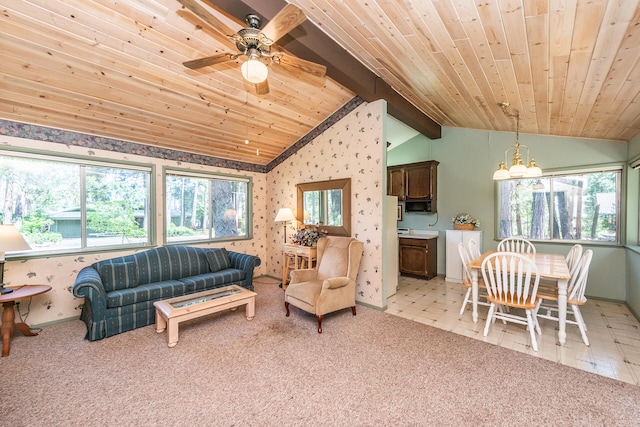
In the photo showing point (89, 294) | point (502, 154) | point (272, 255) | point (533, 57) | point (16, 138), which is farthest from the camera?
point (272, 255)

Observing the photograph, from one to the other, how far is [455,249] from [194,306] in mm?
4592

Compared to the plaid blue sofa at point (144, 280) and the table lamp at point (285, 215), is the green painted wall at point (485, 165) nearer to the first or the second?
the table lamp at point (285, 215)

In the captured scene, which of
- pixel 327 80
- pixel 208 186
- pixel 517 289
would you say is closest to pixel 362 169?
pixel 327 80

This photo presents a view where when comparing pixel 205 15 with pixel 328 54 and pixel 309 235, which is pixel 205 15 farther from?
pixel 309 235

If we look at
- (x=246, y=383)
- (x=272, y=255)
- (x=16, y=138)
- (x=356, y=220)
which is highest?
(x=16, y=138)

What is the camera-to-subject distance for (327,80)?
3.62 metres

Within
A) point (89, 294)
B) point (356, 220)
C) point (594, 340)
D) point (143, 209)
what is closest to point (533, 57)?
point (356, 220)

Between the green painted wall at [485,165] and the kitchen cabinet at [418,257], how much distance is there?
0.27 m

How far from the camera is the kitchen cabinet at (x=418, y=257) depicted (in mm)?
5434

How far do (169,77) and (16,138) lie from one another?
198 centimetres

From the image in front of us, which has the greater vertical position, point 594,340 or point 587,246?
point 587,246

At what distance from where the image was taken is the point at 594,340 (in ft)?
9.45

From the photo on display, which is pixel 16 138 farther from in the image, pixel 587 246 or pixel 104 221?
pixel 587 246

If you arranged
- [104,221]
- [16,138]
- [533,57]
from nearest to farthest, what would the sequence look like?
1. [533,57]
2. [16,138]
3. [104,221]
